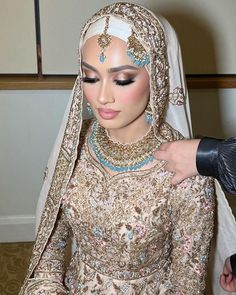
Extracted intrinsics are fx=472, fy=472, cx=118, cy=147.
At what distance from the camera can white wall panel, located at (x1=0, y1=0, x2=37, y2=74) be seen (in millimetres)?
1869

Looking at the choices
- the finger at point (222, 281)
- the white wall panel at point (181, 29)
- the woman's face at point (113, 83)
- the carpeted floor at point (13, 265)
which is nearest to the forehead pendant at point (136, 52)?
the woman's face at point (113, 83)

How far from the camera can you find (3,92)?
1.98 metres

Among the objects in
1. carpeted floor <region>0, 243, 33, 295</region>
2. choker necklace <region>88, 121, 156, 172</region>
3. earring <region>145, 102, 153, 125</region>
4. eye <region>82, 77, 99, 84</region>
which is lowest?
carpeted floor <region>0, 243, 33, 295</region>

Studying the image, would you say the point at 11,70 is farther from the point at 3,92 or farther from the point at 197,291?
Answer: the point at 197,291

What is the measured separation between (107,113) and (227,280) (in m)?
0.53

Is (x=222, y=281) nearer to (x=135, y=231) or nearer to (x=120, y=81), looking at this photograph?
(x=135, y=231)

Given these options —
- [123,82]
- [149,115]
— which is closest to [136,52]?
[123,82]

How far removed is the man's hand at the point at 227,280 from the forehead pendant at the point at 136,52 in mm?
539

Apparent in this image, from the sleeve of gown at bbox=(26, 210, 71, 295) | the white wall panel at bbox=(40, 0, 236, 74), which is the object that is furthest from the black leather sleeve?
the white wall panel at bbox=(40, 0, 236, 74)

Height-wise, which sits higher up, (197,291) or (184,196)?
(184,196)

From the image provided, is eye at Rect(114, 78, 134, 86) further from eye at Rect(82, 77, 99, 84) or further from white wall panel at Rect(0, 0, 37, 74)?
white wall panel at Rect(0, 0, 37, 74)

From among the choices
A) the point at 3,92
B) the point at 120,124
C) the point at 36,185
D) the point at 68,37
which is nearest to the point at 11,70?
the point at 3,92

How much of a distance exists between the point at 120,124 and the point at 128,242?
0.90 feet

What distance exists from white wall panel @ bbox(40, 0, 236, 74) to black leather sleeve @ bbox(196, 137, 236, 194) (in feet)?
3.44
